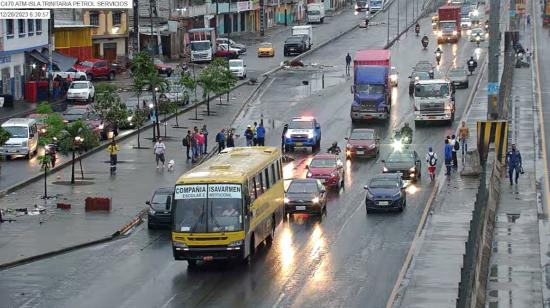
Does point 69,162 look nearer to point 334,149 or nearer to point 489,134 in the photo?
point 334,149

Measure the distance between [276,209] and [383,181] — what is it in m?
6.59

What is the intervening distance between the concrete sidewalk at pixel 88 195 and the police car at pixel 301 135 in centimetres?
430

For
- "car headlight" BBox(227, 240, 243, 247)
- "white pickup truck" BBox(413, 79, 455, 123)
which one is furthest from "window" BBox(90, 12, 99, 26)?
"car headlight" BBox(227, 240, 243, 247)

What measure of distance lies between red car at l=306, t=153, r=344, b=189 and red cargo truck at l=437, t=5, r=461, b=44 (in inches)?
2664

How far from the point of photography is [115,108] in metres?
64.9

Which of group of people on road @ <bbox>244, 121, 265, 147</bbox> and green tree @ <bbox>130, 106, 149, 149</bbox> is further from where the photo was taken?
green tree @ <bbox>130, 106, 149, 149</bbox>

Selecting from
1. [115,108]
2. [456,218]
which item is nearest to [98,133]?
[115,108]

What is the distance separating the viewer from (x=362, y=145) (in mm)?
61062

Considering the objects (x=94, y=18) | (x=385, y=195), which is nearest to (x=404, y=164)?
(x=385, y=195)

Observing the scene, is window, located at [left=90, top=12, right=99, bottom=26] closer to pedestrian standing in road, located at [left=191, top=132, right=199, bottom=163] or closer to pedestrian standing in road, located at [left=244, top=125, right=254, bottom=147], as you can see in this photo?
pedestrian standing in road, located at [left=244, top=125, right=254, bottom=147]

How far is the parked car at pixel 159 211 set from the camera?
44.2 metres

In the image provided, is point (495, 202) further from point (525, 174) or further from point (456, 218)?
point (525, 174)

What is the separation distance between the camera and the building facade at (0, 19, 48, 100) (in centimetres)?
7906

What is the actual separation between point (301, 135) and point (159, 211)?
20277 mm
